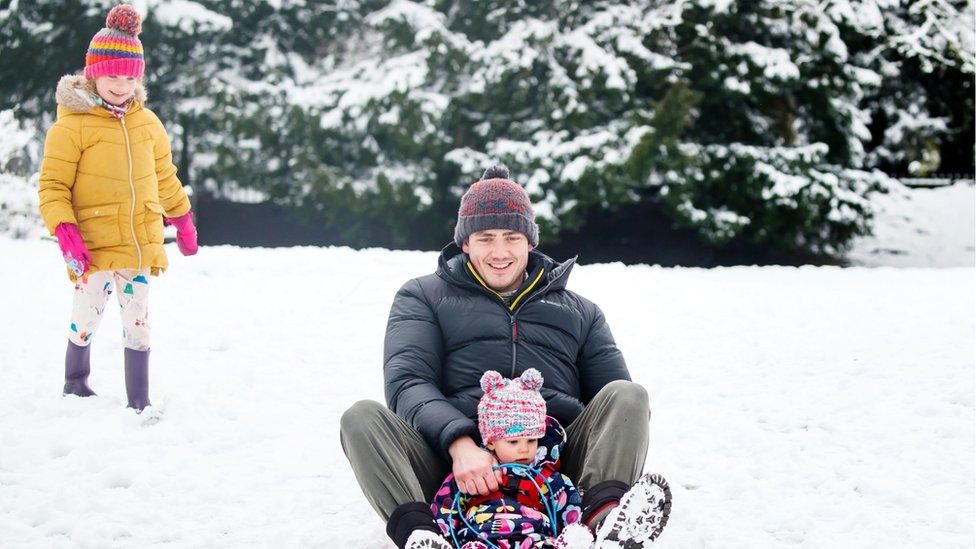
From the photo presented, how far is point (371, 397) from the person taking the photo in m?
5.05

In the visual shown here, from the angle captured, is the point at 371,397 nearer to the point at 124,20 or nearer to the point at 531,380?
the point at 124,20

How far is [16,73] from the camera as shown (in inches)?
510

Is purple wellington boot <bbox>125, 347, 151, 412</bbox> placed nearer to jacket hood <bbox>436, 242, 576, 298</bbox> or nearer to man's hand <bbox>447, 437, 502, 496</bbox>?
jacket hood <bbox>436, 242, 576, 298</bbox>

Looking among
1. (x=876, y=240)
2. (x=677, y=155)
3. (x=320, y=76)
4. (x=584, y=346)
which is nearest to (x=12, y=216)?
(x=320, y=76)

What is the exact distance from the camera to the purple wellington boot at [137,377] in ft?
13.9

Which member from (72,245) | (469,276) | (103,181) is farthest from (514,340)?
(103,181)

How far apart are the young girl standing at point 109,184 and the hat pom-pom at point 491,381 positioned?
2158 millimetres

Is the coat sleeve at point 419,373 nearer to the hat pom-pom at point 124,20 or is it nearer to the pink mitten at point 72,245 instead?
the pink mitten at point 72,245

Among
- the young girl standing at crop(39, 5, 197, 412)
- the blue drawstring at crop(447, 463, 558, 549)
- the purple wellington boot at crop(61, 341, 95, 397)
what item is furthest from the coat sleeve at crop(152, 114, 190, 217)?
the blue drawstring at crop(447, 463, 558, 549)

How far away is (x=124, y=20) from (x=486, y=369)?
96.7 inches

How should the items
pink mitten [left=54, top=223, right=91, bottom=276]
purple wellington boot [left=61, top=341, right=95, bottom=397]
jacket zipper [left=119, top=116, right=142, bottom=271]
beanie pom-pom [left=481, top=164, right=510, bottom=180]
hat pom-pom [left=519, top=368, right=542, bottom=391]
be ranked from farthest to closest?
purple wellington boot [left=61, top=341, right=95, bottom=397]
jacket zipper [left=119, top=116, right=142, bottom=271]
pink mitten [left=54, top=223, right=91, bottom=276]
beanie pom-pom [left=481, top=164, right=510, bottom=180]
hat pom-pom [left=519, top=368, right=542, bottom=391]

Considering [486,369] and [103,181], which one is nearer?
[486,369]

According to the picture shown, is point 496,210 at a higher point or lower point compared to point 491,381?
higher

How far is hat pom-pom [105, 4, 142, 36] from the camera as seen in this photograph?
3955mm
